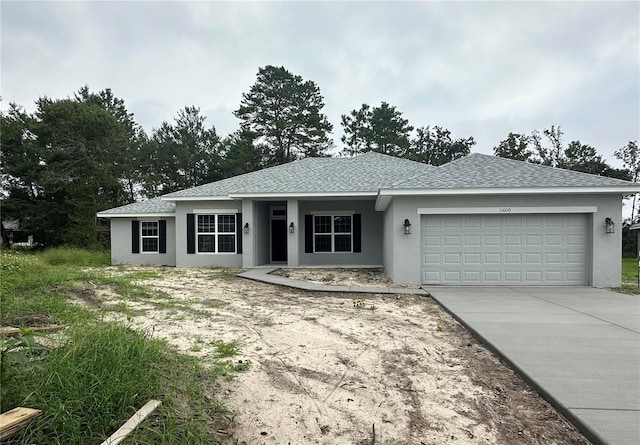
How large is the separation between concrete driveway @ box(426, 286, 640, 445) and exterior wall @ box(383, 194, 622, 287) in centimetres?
134

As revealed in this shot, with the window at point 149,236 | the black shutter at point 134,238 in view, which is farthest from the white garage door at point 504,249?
the black shutter at point 134,238

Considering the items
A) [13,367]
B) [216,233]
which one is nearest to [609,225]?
[13,367]

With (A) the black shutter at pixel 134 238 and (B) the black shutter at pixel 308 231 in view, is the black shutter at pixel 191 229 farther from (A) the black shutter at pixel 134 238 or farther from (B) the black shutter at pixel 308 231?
(B) the black shutter at pixel 308 231

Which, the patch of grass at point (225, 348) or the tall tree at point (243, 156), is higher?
the tall tree at point (243, 156)

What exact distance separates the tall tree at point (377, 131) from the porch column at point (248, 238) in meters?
20.0

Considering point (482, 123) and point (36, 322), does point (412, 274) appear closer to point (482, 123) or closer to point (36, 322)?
point (36, 322)

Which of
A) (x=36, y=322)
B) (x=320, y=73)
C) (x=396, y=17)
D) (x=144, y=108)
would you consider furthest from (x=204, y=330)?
A: (x=144, y=108)

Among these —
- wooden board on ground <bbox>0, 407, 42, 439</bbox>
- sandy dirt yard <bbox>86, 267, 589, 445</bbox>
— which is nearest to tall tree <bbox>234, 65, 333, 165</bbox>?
sandy dirt yard <bbox>86, 267, 589, 445</bbox>

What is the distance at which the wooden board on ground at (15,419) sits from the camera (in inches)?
79.0

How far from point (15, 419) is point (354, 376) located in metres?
2.84

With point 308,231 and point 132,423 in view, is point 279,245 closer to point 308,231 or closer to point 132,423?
point 308,231

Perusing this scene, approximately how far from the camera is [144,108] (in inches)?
1389

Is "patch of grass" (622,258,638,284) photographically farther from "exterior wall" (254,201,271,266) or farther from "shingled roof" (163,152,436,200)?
"exterior wall" (254,201,271,266)

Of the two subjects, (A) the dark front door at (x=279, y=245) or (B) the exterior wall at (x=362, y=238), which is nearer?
(B) the exterior wall at (x=362, y=238)
